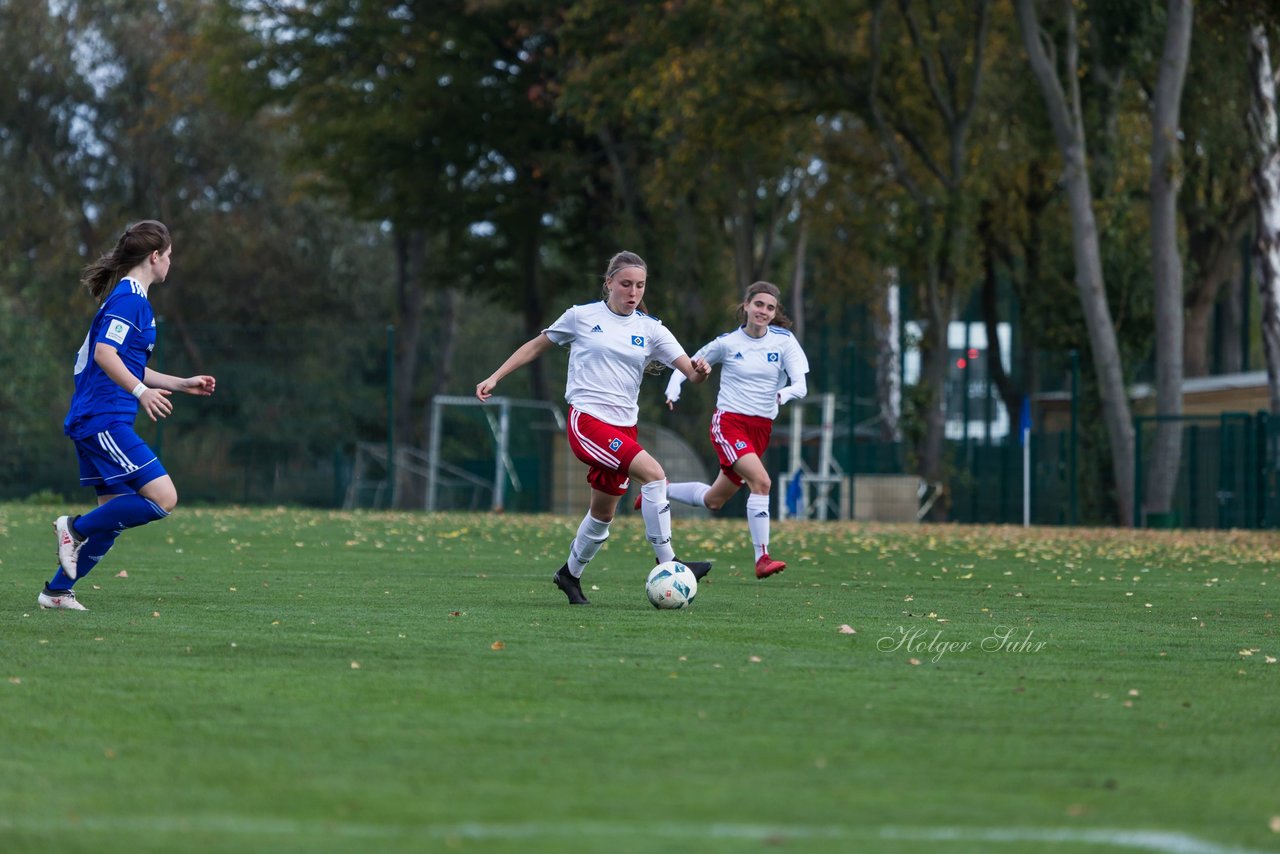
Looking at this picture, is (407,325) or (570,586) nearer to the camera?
(570,586)

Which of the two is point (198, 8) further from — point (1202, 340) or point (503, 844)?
point (503, 844)

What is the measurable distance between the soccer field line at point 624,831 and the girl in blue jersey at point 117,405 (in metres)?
4.66

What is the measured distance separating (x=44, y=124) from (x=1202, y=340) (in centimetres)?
2830

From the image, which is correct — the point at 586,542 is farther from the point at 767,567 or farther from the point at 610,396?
the point at 767,567

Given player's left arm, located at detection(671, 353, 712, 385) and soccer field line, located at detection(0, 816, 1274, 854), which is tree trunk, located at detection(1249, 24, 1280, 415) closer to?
player's left arm, located at detection(671, 353, 712, 385)

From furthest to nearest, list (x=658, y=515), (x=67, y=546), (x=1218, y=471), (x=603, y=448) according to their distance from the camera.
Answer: (x=1218, y=471)
(x=658, y=515)
(x=603, y=448)
(x=67, y=546)

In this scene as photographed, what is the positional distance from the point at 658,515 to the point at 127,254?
322 centimetres

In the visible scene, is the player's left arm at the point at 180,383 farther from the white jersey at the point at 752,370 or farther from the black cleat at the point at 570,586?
the white jersey at the point at 752,370

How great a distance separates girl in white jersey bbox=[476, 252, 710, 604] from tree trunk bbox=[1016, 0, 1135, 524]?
51.7 ft

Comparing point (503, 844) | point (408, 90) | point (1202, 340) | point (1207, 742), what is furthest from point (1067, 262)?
point (503, 844)

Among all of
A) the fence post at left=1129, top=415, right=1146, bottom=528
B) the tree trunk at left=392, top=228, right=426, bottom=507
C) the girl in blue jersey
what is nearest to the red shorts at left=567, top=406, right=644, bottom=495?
the girl in blue jersey

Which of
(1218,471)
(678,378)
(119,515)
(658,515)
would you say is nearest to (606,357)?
(658,515)

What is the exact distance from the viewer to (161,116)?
41750 mm

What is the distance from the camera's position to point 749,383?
520 inches
